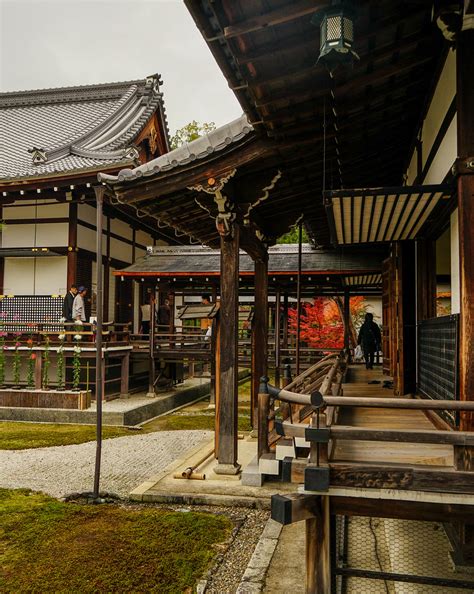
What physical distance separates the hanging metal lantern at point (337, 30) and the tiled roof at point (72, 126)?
10.1 metres

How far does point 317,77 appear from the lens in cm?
484

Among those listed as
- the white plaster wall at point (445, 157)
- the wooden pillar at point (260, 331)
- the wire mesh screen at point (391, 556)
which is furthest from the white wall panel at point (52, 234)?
the wire mesh screen at point (391, 556)

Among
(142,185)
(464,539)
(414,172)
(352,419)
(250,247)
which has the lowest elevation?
(464,539)

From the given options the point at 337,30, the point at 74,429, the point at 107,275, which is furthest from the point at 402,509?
the point at 107,275

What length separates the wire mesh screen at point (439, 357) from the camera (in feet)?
14.8

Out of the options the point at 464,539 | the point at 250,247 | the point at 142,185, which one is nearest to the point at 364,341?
the point at 250,247

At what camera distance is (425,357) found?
6.39 m

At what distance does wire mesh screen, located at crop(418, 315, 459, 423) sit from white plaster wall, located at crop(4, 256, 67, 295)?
10519 millimetres

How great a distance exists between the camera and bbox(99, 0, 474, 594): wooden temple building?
3.50 metres

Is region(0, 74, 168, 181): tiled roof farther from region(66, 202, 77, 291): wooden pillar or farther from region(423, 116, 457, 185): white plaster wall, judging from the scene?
region(423, 116, 457, 185): white plaster wall

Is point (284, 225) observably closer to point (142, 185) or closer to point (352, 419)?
point (142, 185)

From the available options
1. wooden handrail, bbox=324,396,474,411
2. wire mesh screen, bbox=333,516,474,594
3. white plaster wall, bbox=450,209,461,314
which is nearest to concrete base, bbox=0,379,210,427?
wire mesh screen, bbox=333,516,474,594

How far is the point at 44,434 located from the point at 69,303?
3.84 metres

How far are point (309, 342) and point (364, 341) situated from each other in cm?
742
